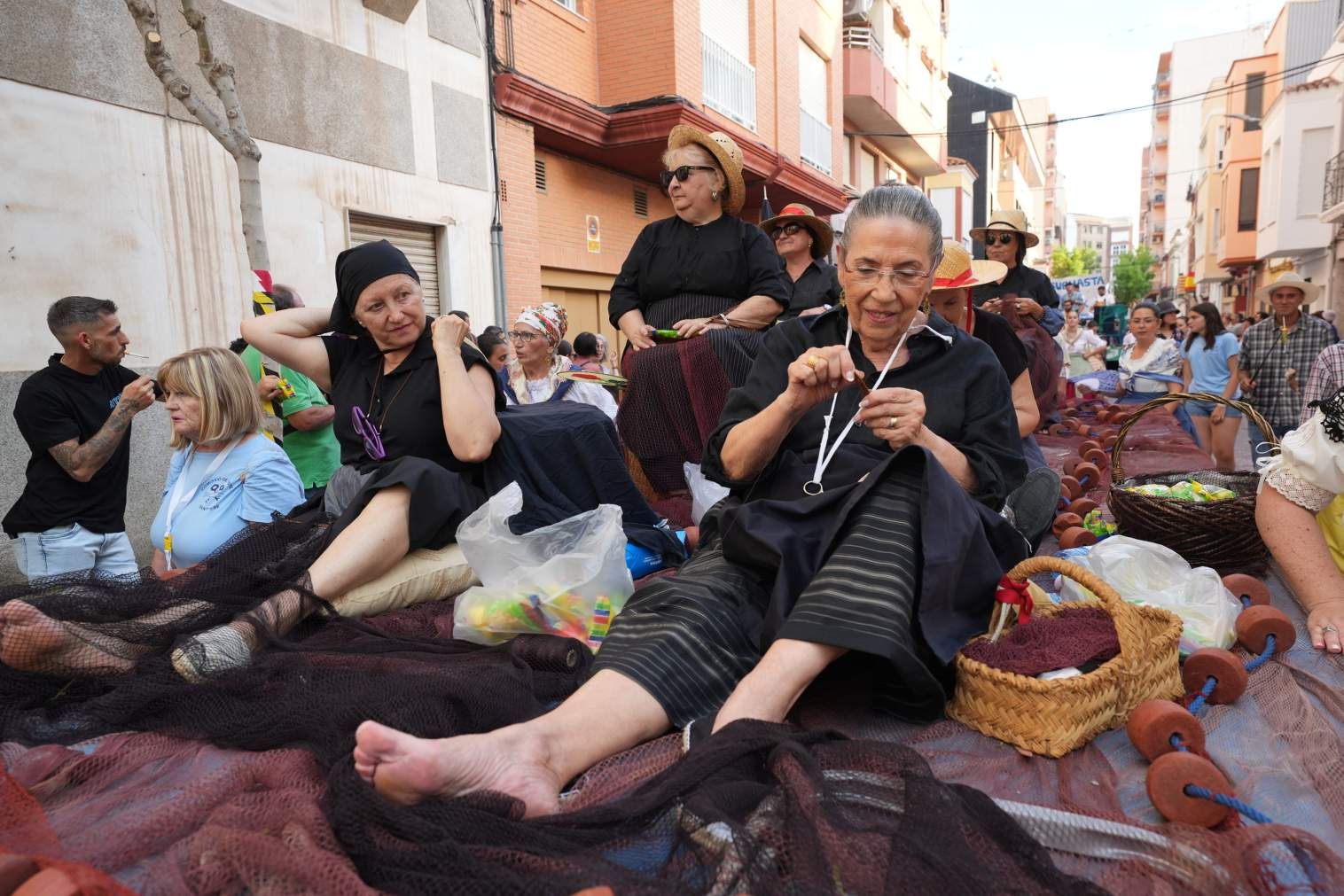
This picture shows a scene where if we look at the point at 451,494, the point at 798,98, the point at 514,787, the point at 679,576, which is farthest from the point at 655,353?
the point at 798,98

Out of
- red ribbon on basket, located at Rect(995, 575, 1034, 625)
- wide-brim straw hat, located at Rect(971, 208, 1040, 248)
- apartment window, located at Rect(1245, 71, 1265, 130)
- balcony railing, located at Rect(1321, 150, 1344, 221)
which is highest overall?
apartment window, located at Rect(1245, 71, 1265, 130)

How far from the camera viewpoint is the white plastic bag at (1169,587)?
96.7 inches

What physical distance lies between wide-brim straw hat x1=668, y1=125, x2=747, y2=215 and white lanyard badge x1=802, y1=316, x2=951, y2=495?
204cm

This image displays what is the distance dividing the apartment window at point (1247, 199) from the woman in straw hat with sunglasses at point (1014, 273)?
3739 centimetres

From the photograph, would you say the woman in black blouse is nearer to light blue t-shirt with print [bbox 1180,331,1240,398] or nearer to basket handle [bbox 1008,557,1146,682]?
basket handle [bbox 1008,557,1146,682]

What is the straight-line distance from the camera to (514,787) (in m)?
1.62

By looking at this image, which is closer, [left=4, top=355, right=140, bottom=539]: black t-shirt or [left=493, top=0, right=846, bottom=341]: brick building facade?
[left=4, top=355, right=140, bottom=539]: black t-shirt

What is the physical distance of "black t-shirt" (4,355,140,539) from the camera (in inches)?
161

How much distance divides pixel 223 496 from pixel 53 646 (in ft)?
4.03

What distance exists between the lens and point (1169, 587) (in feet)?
8.66

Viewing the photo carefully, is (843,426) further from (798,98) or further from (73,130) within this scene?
(798,98)

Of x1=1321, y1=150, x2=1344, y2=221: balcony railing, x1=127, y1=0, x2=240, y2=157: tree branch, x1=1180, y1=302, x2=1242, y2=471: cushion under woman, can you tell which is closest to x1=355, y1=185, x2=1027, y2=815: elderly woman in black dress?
x1=127, y1=0, x2=240, y2=157: tree branch

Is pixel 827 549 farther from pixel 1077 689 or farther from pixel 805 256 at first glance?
pixel 805 256

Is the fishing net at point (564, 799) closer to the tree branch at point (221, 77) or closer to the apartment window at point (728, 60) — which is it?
the tree branch at point (221, 77)
